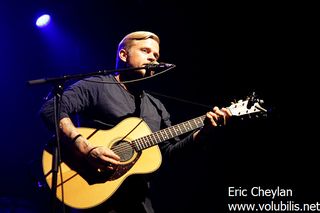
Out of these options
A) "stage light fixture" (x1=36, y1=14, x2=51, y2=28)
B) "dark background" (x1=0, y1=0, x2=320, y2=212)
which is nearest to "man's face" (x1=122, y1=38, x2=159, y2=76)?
"dark background" (x1=0, y1=0, x2=320, y2=212)

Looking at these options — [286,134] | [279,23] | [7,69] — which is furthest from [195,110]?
[7,69]

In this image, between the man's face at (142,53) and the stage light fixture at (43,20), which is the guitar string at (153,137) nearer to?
the man's face at (142,53)

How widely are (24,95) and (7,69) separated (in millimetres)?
503

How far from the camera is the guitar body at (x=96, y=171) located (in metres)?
2.72

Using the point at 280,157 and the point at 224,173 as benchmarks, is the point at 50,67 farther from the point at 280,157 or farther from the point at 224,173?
the point at 280,157

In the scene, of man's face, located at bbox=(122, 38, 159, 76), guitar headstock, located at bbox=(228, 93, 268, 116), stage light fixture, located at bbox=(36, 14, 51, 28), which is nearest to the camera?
guitar headstock, located at bbox=(228, 93, 268, 116)

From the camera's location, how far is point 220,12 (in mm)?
5152

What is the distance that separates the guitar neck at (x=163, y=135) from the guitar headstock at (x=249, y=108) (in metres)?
0.33

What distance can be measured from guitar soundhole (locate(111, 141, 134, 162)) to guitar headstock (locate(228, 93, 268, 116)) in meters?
0.98

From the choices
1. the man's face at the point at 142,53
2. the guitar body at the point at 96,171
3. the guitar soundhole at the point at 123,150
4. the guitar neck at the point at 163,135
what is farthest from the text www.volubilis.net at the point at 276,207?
the man's face at the point at 142,53

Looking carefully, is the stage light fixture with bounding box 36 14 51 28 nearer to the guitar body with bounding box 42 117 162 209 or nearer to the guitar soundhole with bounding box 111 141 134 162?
the guitar body with bounding box 42 117 162 209

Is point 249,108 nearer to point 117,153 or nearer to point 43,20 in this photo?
point 117,153

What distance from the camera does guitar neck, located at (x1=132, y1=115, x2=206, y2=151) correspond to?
3.02 metres

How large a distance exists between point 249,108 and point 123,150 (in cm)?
122
